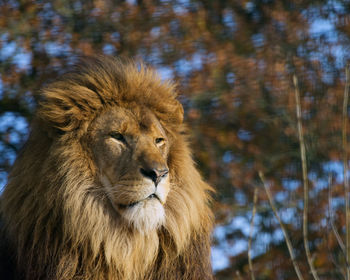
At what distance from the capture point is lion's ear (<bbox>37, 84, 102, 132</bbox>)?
127 inches

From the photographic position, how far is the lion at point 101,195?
304cm

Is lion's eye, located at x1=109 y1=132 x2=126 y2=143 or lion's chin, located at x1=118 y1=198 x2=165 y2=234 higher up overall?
lion's eye, located at x1=109 y1=132 x2=126 y2=143

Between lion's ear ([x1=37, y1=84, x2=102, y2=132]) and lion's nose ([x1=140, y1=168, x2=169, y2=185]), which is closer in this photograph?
lion's nose ([x1=140, y1=168, x2=169, y2=185])

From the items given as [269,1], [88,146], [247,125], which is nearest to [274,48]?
[269,1]

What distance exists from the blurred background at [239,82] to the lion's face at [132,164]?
9.30ft

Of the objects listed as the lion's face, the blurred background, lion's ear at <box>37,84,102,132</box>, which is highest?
lion's ear at <box>37,84,102,132</box>

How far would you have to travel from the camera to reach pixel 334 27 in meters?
7.25

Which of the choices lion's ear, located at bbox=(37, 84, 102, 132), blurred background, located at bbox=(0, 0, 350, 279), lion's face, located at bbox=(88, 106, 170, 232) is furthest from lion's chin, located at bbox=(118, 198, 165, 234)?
blurred background, located at bbox=(0, 0, 350, 279)

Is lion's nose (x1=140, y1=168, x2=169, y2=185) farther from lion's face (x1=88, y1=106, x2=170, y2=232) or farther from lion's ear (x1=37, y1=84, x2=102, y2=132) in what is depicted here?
lion's ear (x1=37, y1=84, x2=102, y2=132)

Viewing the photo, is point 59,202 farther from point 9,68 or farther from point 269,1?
point 269,1

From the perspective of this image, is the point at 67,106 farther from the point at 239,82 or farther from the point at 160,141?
the point at 239,82

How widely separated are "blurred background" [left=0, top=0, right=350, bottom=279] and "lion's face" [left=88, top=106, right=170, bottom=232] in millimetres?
2836

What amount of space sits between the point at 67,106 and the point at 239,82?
4193 millimetres

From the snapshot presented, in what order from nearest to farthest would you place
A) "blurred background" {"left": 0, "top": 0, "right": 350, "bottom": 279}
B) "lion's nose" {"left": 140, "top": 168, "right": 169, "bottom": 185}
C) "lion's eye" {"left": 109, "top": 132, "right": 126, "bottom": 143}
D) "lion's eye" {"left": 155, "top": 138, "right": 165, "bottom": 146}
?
"lion's nose" {"left": 140, "top": 168, "right": 169, "bottom": 185}
"lion's eye" {"left": 109, "top": 132, "right": 126, "bottom": 143}
"lion's eye" {"left": 155, "top": 138, "right": 165, "bottom": 146}
"blurred background" {"left": 0, "top": 0, "right": 350, "bottom": 279}
